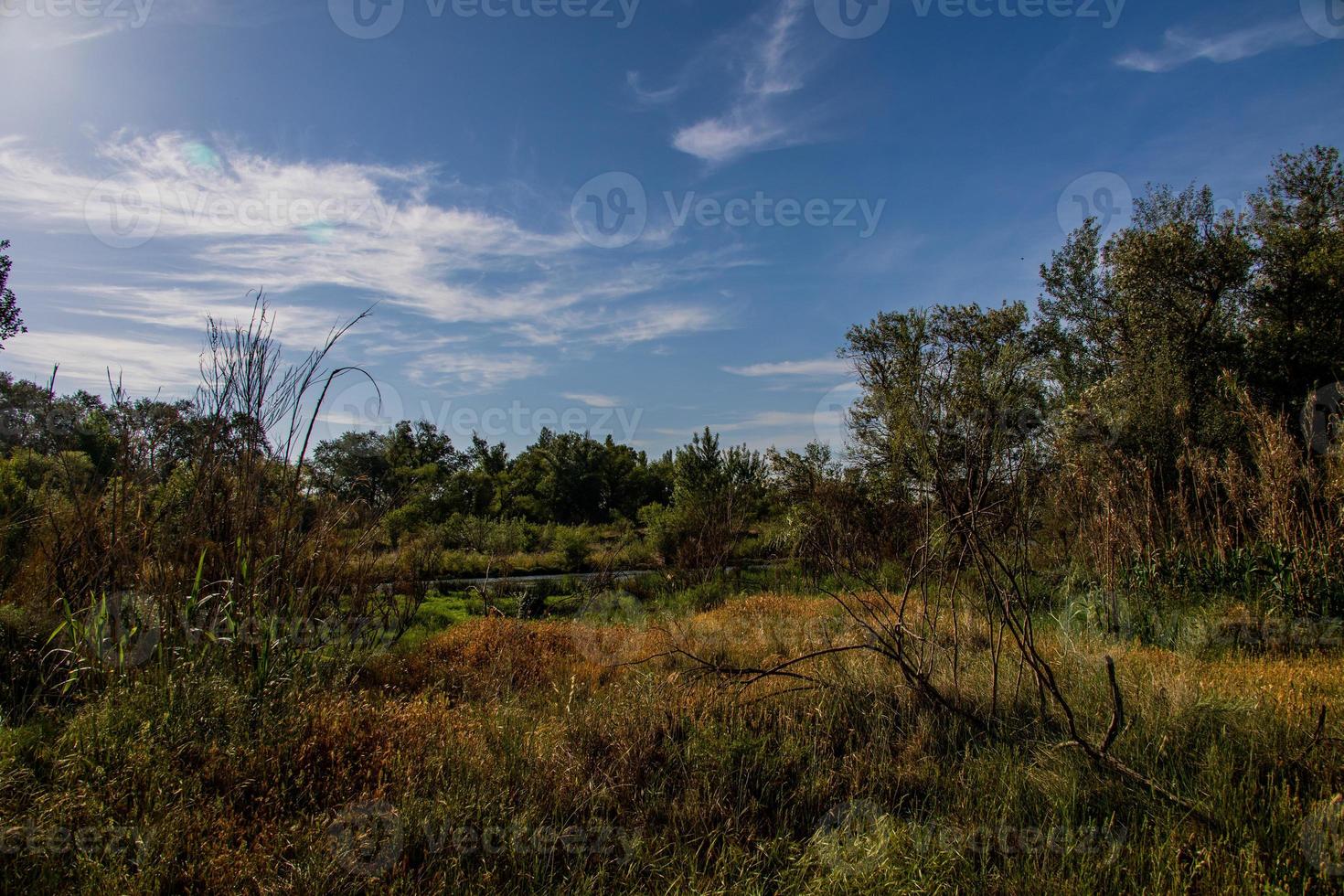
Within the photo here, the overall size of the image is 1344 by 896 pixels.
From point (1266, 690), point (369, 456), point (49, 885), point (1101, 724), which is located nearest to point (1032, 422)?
point (1266, 690)

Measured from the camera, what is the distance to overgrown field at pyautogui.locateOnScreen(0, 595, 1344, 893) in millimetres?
2703

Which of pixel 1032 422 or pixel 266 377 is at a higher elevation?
pixel 1032 422

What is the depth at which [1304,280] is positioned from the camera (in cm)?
1753

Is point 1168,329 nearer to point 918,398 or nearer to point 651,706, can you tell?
point 918,398

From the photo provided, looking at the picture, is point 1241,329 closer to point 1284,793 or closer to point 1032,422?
point 1032,422

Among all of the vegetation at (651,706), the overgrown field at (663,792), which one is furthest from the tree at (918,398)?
the overgrown field at (663,792)

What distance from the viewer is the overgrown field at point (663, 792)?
8.87ft

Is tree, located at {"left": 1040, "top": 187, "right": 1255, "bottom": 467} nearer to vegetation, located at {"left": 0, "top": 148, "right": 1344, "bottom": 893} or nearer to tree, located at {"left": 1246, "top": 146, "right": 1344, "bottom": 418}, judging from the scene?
tree, located at {"left": 1246, "top": 146, "right": 1344, "bottom": 418}

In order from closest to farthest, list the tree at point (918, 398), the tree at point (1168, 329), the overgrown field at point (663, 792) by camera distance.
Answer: the overgrown field at point (663, 792), the tree at point (918, 398), the tree at point (1168, 329)

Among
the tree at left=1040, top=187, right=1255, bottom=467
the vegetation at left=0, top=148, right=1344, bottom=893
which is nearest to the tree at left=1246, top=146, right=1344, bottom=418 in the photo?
the tree at left=1040, top=187, right=1255, bottom=467

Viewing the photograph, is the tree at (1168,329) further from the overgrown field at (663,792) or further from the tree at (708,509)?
the overgrown field at (663,792)

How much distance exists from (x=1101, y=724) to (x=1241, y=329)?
818 inches

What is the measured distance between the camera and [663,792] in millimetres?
3434

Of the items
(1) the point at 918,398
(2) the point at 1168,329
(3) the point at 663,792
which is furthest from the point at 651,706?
(2) the point at 1168,329
